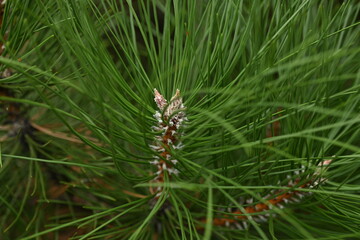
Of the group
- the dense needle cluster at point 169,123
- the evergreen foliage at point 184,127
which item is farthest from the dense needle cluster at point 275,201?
the dense needle cluster at point 169,123

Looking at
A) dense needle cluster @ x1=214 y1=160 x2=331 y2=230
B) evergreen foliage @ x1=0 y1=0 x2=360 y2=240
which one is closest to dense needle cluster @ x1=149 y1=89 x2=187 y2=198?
evergreen foliage @ x1=0 y1=0 x2=360 y2=240

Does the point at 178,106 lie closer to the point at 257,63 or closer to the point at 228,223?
the point at 257,63

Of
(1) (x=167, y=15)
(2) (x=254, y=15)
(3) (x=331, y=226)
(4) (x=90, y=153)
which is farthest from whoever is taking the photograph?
(4) (x=90, y=153)

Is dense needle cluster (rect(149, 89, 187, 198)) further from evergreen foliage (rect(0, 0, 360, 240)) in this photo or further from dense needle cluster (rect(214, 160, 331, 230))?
dense needle cluster (rect(214, 160, 331, 230))

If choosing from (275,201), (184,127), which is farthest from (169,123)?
(275,201)

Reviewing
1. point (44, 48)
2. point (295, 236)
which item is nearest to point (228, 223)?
point (295, 236)

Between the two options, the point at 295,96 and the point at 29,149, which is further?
the point at 29,149

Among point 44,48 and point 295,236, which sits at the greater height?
point 44,48

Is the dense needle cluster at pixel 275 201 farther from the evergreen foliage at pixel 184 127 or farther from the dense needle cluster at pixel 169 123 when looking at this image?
the dense needle cluster at pixel 169 123

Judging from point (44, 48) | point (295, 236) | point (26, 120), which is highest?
point (44, 48)

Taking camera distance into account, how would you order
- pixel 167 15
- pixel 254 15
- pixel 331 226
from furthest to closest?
pixel 331 226 < pixel 167 15 < pixel 254 15

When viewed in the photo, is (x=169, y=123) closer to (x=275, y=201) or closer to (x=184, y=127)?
(x=184, y=127)
